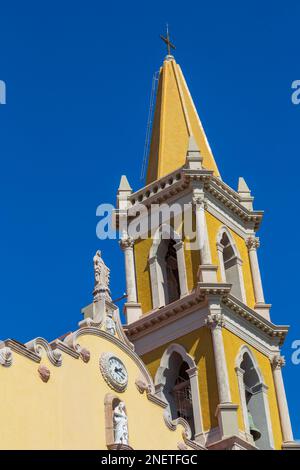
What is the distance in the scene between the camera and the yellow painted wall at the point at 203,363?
28266 millimetres

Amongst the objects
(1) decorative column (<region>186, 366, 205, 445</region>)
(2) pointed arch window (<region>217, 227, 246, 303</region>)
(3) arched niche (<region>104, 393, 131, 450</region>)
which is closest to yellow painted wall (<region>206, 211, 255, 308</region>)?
(2) pointed arch window (<region>217, 227, 246, 303</region>)

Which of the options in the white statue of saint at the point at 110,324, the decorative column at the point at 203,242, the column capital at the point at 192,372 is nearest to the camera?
the white statue of saint at the point at 110,324

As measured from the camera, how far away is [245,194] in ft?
111

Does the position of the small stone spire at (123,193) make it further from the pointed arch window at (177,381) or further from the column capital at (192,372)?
the column capital at (192,372)

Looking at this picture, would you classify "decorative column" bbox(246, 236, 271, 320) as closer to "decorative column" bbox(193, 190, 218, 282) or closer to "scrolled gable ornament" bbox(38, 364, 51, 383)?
"decorative column" bbox(193, 190, 218, 282)

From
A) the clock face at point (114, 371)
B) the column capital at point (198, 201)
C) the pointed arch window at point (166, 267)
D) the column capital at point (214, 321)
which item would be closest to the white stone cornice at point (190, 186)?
the column capital at point (198, 201)

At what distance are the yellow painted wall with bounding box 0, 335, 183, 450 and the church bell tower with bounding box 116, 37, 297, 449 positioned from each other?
3.67 metres

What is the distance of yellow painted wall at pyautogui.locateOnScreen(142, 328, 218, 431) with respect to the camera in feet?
92.7

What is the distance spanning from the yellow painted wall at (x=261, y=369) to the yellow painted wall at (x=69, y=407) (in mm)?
4259

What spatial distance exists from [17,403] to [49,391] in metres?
1.11

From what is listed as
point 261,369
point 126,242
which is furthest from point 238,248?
point 261,369

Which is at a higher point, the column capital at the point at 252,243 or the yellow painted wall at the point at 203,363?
the column capital at the point at 252,243

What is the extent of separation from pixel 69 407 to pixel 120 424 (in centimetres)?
155
